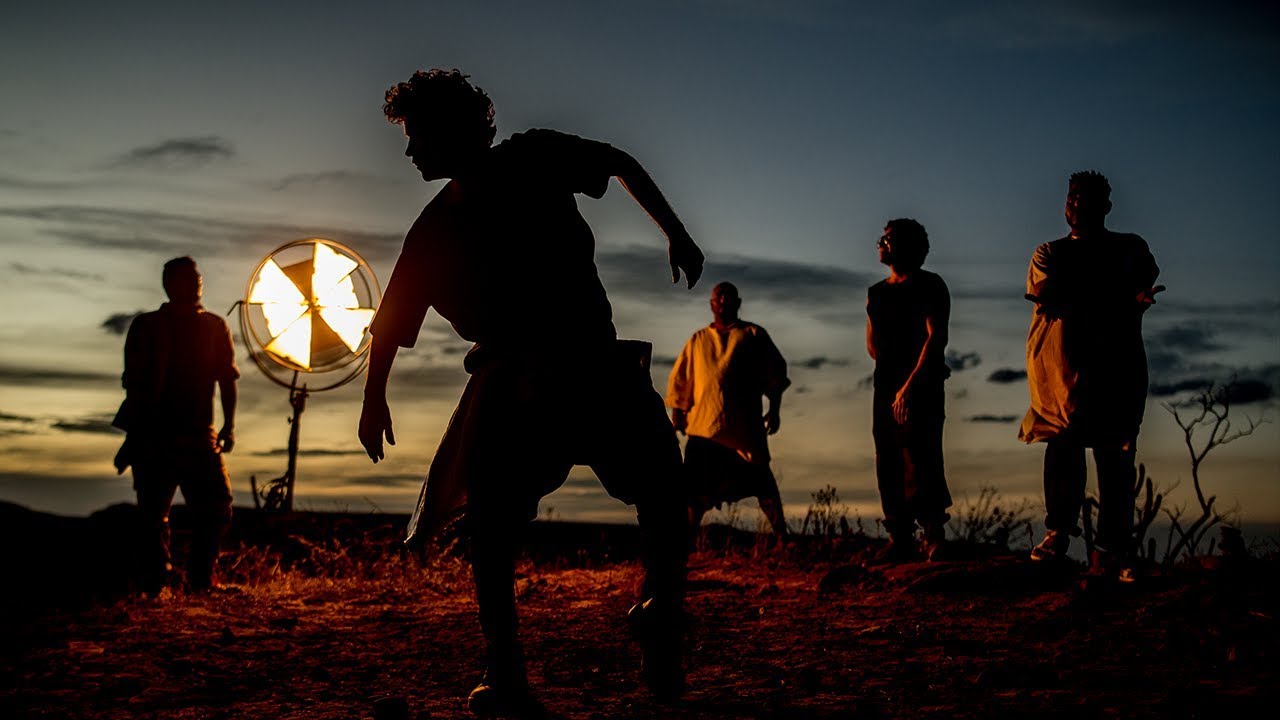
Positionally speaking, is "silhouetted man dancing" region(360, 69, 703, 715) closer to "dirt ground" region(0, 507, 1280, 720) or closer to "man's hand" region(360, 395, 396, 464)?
"man's hand" region(360, 395, 396, 464)

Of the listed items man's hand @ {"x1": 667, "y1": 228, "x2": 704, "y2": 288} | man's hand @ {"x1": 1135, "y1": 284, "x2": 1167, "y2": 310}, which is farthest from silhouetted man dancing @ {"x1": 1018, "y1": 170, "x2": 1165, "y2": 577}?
man's hand @ {"x1": 667, "y1": 228, "x2": 704, "y2": 288}

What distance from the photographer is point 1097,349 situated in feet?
23.0

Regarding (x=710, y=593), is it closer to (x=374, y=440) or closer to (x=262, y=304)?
(x=374, y=440)

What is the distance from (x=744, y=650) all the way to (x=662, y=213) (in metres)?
2.55

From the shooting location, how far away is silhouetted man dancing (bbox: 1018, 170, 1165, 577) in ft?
22.8

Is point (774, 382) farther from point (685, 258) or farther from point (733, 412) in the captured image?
point (685, 258)

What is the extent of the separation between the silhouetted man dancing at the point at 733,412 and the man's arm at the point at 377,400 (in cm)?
628

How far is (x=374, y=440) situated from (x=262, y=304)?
20.3 feet

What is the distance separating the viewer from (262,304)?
33.1 feet

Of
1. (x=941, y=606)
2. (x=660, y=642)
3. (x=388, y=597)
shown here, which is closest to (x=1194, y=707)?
(x=660, y=642)

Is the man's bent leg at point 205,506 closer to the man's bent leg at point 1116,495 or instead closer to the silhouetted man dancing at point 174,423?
the silhouetted man dancing at point 174,423

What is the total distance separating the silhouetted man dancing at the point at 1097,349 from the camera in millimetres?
6961

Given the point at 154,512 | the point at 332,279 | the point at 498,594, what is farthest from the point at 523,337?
the point at 332,279

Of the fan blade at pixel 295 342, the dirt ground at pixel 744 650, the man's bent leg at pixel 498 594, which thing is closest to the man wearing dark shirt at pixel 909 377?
the dirt ground at pixel 744 650
